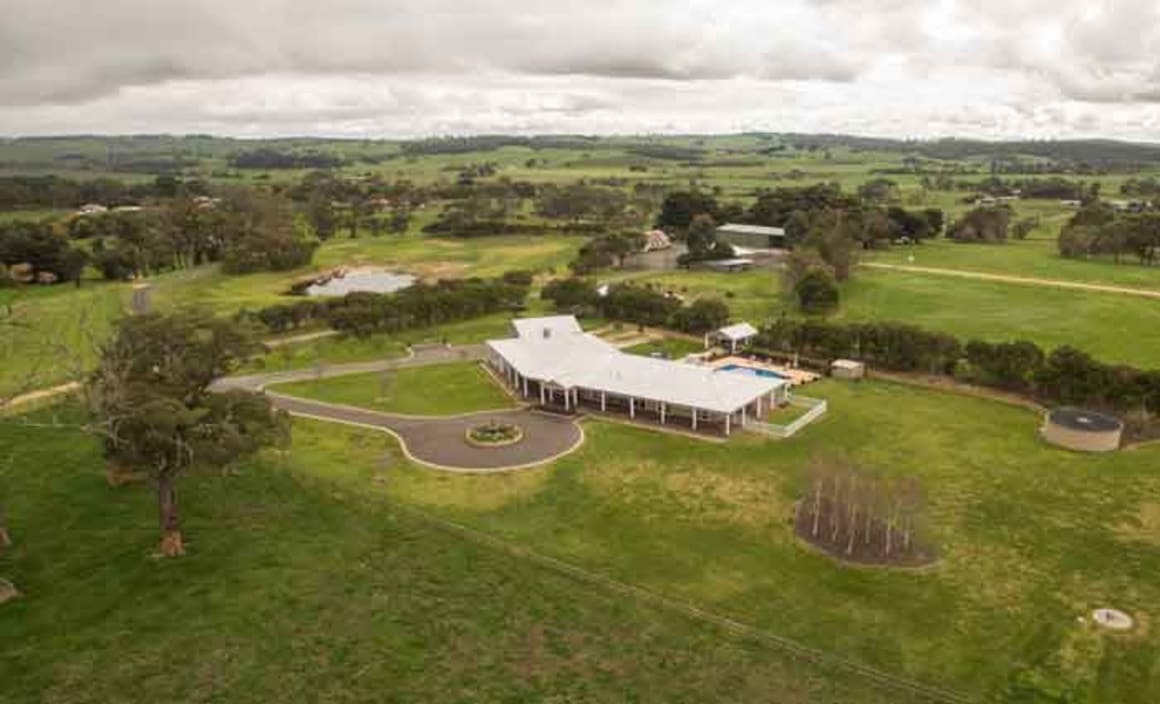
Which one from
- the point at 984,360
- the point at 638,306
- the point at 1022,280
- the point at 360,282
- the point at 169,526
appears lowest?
the point at 169,526

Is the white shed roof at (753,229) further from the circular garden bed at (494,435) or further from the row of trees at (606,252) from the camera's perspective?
the circular garden bed at (494,435)

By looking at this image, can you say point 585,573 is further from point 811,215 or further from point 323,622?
point 811,215

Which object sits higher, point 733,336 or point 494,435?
point 733,336

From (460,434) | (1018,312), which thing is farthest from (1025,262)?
(460,434)

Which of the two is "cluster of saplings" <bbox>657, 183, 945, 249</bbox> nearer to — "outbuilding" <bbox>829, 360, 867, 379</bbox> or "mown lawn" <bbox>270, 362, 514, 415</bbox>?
"outbuilding" <bbox>829, 360, 867, 379</bbox>

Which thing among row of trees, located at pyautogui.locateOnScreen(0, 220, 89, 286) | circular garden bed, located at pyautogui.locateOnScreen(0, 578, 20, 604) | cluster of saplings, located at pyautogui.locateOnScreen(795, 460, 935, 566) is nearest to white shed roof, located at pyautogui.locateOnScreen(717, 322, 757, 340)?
cluster of saplings, located at pyautogui.locateOnScreen(795, 460, 935, 566)

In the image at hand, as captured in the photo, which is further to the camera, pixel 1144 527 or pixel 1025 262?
pixel 1025 262

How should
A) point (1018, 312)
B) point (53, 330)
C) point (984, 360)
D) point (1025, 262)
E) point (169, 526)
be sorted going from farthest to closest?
point (1025, 262)
point (1018, 312)
point (53, 330)
point (984, 360)
point (169, 526)

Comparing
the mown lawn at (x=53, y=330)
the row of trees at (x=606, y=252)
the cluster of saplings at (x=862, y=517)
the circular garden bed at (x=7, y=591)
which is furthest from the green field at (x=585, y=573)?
the row of trees at (x=606, y=252)
